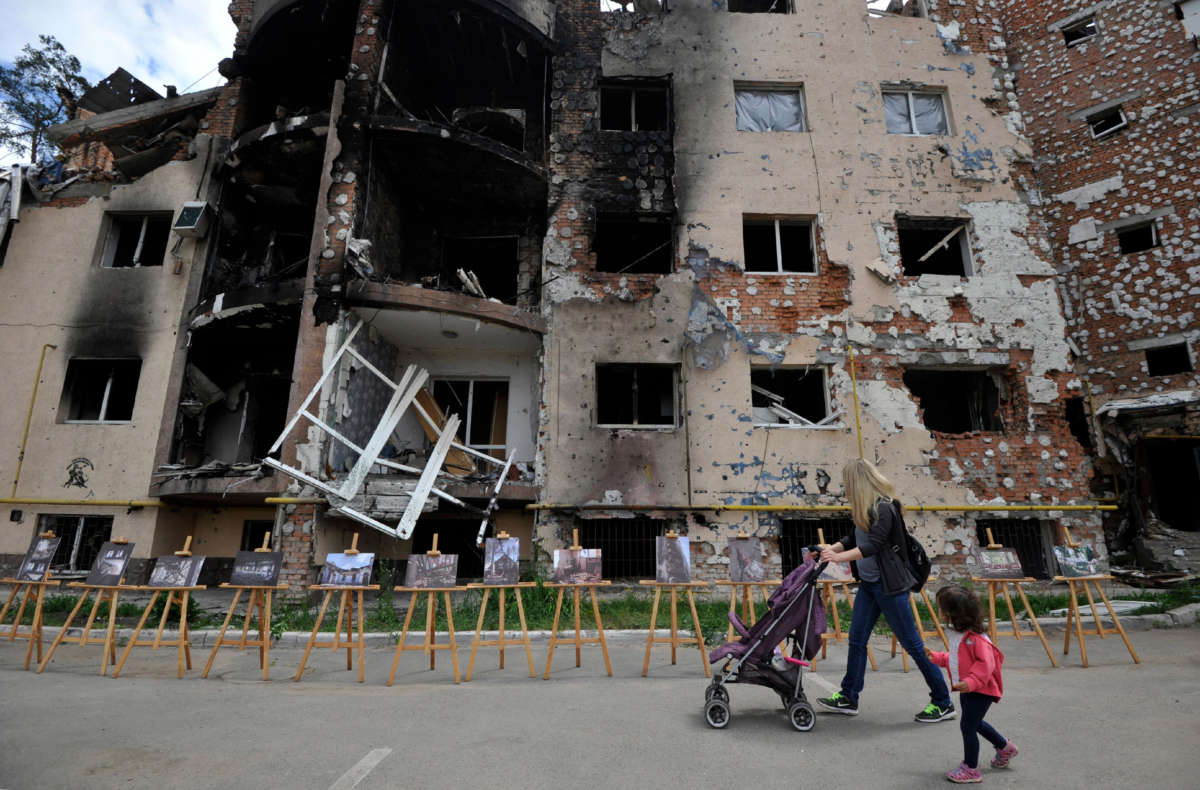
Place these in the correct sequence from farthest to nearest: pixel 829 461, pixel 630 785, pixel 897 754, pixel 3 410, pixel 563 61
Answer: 1. pixel 563 61
2. pixel 3 410
3. pixel 829 461
4. pixel 897 754
5. pixel 630 785

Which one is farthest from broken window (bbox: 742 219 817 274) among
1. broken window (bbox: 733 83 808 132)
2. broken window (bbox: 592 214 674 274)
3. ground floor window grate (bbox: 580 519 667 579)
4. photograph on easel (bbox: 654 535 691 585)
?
photograph on easel (bbox: 654 535 691 585)

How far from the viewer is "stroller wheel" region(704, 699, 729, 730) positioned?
14.3 feet

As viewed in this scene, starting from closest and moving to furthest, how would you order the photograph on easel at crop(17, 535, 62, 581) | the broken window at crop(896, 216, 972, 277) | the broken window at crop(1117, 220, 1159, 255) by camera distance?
the photograph on easel at crop(17, 535, 62, 581) < the broken window at crop(896, 216, 972, 277) < the broken window at crop(1117, 220, 1159, 255)

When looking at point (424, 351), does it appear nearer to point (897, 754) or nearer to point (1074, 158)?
point (897, 754)

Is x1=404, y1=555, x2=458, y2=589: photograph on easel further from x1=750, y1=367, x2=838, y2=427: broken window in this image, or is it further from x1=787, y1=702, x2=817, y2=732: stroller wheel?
x1=750, y1=367, x2=838, y2=427: broken window

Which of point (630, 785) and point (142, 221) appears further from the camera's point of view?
point (142, 221)

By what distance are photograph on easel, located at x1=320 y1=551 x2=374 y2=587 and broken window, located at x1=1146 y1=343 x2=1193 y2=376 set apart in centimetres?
1561

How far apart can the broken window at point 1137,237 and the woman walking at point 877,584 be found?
13728 mm

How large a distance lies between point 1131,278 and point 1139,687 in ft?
38.2

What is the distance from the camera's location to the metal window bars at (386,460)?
9.99 meters

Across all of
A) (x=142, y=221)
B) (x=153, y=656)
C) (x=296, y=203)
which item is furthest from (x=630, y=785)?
(x=142, y=221)

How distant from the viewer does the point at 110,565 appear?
690 centimetres

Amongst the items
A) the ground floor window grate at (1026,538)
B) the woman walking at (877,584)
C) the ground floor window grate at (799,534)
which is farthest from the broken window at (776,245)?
the woman walking at (877,584)

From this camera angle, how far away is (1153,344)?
1277cm
